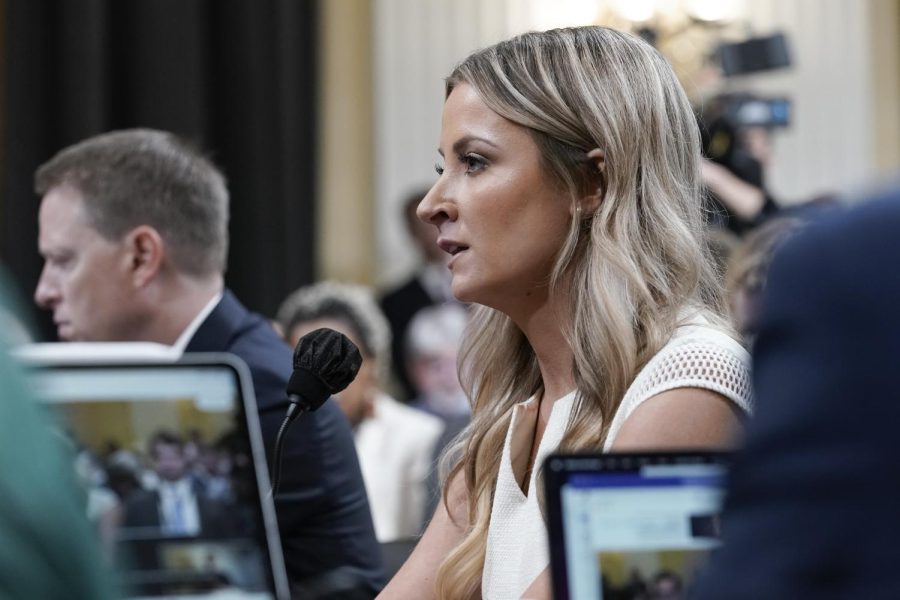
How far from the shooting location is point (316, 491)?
230cm

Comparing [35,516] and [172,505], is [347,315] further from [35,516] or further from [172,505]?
[35,516]

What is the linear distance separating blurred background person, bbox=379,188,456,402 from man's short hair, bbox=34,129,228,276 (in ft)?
9.46

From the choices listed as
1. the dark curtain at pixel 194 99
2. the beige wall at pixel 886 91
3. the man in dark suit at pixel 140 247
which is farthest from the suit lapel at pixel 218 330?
the beige wall at pixel 886 91

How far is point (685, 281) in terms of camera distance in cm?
190

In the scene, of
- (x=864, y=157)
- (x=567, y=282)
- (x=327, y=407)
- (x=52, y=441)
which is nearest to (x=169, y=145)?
(x=327, y=407)

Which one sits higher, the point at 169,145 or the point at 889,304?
the point at 889,304

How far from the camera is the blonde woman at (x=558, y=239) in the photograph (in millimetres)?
1843

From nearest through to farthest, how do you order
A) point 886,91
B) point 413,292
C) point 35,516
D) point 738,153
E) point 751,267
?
point 35,516 → point 751,267 → point 738,153 → point 413,292 → point 886,91

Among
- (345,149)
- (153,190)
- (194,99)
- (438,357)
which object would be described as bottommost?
(438,357)

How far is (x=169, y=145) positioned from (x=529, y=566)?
128 centimetres

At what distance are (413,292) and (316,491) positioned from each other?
3.41m

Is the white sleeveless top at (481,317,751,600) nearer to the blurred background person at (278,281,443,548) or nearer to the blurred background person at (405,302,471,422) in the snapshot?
the blurred background person at (278,281,443,548)

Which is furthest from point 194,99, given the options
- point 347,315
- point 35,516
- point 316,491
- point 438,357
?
point 35,516

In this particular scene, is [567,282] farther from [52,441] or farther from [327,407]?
[52,441]
